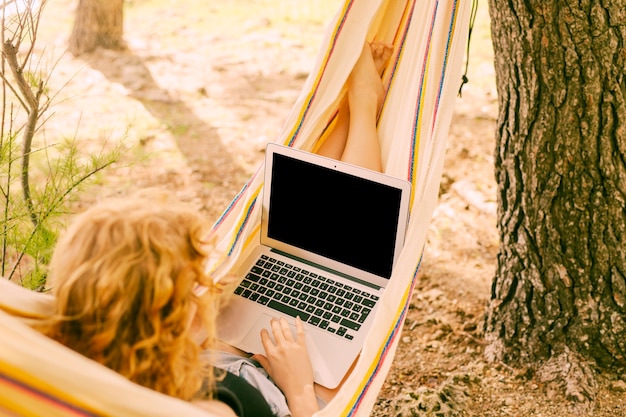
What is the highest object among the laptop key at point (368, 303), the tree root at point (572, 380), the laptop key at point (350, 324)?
the laptop key at point (368, 303)

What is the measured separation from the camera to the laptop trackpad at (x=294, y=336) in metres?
1.28

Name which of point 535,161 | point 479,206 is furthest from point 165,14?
point 535,161

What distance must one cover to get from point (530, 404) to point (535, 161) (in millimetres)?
663

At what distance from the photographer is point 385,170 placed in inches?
63.3

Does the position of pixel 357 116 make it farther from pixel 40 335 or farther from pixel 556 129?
pixel 40 335

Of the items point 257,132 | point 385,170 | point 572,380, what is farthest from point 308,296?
point 257,132

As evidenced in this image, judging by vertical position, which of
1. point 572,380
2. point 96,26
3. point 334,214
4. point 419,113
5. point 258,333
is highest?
point 419,113

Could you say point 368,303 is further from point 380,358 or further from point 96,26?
point 96,26

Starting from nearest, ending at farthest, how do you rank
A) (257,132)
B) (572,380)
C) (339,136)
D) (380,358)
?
(380,358) → (572,380) → (339,136) → (257,132)

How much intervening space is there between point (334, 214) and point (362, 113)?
1.31 feet

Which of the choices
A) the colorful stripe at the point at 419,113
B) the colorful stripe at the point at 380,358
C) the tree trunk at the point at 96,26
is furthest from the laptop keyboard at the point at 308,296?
the tree trunk at the point at 96,26

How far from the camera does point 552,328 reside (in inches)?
67.3

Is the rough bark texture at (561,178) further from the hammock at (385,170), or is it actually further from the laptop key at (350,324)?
the laptop key at (350,324)

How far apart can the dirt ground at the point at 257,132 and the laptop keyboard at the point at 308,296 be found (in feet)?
1.34
